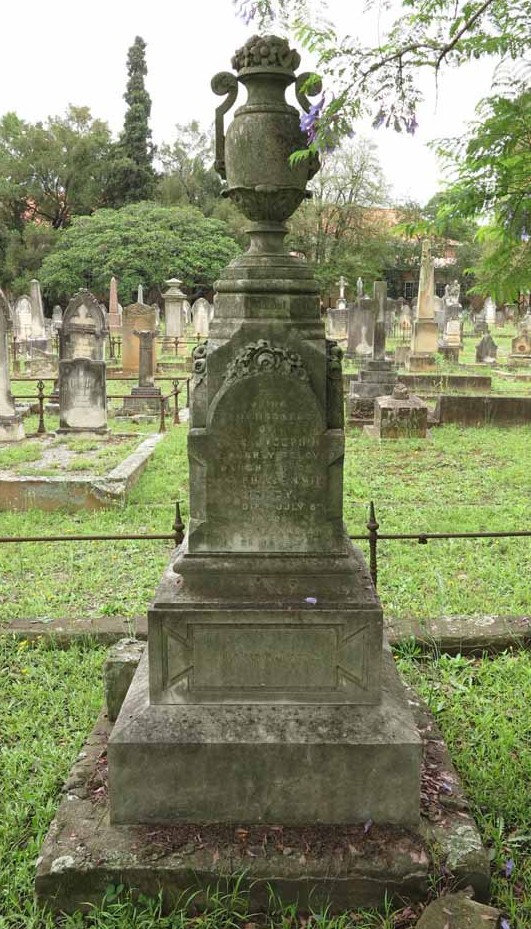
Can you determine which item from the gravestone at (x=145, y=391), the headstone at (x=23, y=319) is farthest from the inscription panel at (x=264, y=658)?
the headstone at (x=23, y=319)

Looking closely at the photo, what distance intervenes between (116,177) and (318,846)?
4552 centimetres

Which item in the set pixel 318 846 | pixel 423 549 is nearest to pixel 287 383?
pixel 318 846

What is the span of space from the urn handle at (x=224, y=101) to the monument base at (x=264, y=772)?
2423 millimetres

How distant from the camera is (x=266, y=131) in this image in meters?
3.08

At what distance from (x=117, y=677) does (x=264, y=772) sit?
98 centimetres

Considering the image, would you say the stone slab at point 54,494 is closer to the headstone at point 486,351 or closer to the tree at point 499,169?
the tree at point 499,169

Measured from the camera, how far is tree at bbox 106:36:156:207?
143ft

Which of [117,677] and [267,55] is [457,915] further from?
[267,55]

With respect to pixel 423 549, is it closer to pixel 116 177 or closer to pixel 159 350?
pixel 159 350

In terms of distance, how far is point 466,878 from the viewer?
270cm

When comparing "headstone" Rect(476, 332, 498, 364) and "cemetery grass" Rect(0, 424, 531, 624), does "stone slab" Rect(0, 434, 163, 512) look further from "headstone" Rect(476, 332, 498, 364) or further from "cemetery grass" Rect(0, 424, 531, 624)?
"headstone" Rect(476, 332, 498, 364)

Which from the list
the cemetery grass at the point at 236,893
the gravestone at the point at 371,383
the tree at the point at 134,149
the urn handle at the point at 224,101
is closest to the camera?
the cemetery grass at the point at 236,893

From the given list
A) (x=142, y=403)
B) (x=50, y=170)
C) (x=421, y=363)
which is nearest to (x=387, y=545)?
(x=142, y=403)

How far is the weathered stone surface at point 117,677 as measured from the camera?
11.7ft
